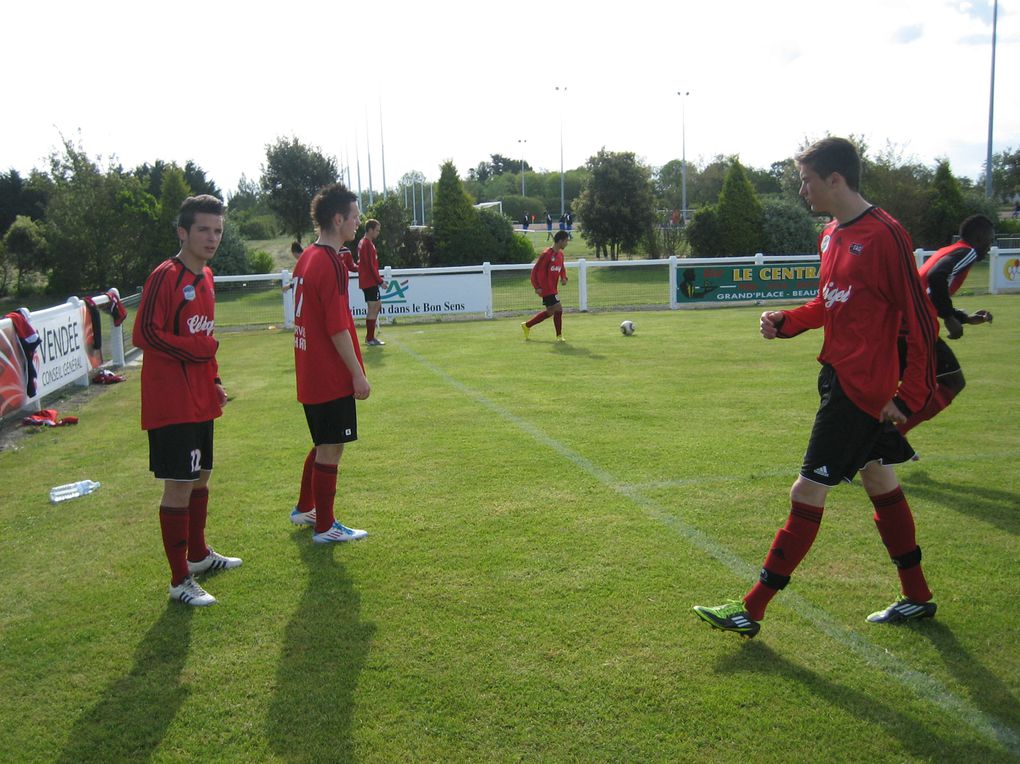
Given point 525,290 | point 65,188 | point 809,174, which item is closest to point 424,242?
point 525,290

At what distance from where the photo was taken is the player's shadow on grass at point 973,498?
488 cm

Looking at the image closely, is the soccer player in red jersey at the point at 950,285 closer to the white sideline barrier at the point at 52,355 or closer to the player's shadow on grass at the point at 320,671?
the player's shadow on grass at the point at 320,671

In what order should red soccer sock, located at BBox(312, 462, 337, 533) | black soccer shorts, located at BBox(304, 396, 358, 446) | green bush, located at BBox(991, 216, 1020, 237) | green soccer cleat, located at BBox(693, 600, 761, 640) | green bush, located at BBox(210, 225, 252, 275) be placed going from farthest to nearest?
green bush, located at BBox(991, 216, 1020, 237) < green bush, located at BBox(210, 225, 252, 275) < red soccer sock, located at BBox(312, 462, 337, 533) < black soccer shorts, located at BBox(304, 396, 358, 446) < green soccer cleat, located at BBox(693, 600, 761, 640)

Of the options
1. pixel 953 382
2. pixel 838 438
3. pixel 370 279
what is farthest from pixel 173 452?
pixel 370 279

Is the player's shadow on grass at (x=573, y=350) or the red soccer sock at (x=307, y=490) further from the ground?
the player's shadow on grass at (x=573, y=350)

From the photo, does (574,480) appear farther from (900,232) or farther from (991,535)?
(900,232)

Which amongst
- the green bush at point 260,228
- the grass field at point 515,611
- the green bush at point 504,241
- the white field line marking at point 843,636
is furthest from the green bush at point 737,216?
the green bush at point 260,228

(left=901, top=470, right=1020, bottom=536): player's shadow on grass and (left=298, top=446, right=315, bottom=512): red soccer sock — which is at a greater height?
(left=298, top=446, right=315, bottom=512): red soccer sock

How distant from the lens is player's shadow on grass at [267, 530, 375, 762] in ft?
9.38

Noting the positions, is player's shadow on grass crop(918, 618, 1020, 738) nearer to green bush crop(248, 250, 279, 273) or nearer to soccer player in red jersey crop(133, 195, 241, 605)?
soccer player in red jersey crop(133, 195, 241, 605)

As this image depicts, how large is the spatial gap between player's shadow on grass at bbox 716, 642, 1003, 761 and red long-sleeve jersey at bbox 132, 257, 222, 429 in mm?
2806

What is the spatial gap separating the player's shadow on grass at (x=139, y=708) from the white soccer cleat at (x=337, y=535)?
1.11 metres

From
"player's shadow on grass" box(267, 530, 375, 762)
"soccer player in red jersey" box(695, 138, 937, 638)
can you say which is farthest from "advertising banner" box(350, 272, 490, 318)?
"soccer player in red jersey" box(695, 138, 937, 638)

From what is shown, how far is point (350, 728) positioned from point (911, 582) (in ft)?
8.27
